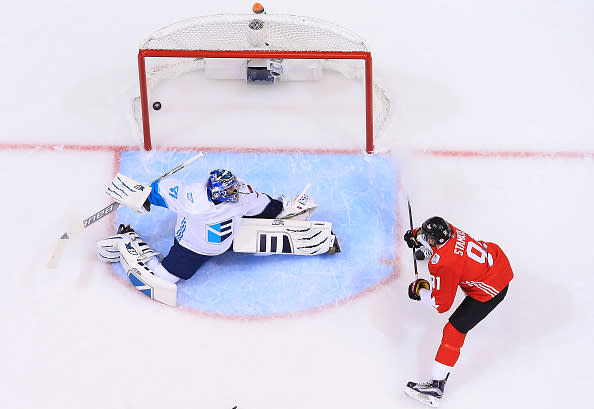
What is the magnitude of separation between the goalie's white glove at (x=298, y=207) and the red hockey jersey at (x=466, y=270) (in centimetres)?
94

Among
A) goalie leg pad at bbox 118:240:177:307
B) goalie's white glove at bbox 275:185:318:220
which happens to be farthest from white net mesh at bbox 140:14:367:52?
goalie leg pad at bbox 118:240:177:307

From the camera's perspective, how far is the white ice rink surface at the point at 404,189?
17.2ft

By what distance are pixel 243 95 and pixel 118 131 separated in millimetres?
804

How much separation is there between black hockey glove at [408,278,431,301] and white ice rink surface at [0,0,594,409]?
0.21 metres

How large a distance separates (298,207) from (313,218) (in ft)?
0.68

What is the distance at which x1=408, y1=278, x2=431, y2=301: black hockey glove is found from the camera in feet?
17.4

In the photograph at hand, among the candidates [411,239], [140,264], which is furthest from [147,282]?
[411,239]

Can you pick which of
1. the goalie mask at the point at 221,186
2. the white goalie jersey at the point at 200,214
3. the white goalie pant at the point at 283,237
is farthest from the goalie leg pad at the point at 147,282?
the goalie mask at the point at 221,186

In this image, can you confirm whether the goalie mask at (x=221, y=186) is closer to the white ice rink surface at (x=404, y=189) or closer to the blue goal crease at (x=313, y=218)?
the blue goal crease at (x=313, y=218)

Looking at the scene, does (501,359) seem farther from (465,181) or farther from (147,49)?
(147,49)

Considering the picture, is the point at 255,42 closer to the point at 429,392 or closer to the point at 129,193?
the point at 129,193

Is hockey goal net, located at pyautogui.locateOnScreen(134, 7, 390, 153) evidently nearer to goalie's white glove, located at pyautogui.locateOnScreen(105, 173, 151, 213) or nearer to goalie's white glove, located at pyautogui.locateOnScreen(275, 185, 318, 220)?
goalie's white glove, located at pyautogui.locateOnScreen(275, 185, 318, 220)

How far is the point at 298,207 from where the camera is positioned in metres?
5.78

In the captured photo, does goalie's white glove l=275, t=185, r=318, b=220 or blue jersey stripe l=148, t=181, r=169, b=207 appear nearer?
blue jersey stripe l=148, t=181, r=169, b=207
